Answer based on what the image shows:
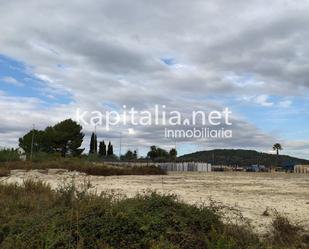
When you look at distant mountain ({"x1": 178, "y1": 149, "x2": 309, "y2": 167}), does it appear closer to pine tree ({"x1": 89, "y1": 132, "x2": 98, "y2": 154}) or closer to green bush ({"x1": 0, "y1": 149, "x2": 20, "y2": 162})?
pine tree ({"x1": 89, "y1": 132, "x2": 98, "y2": 154})

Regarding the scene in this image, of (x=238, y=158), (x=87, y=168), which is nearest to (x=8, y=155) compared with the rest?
(x=87, y=168)

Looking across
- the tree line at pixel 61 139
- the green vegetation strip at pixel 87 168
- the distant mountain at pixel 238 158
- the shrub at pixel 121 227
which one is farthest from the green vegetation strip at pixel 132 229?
the distant mountain at pixel 238 158

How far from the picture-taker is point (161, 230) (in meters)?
7.17

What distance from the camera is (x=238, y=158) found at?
347ft

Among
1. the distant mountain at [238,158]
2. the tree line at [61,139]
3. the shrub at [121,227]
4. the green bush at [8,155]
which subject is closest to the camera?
the shrub at [121,227]

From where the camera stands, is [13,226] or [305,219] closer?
[13,226]

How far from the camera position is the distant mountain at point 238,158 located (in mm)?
99812

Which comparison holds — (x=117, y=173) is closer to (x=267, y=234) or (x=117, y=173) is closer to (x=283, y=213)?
(x=283, y=213)

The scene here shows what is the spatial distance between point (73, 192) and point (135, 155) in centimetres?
8963

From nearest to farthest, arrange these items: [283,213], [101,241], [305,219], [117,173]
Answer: [101,241]
[305,219]
[283,213]
[117,173]

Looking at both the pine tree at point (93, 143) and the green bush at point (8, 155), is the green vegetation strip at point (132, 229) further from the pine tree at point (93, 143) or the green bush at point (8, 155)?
the pine tree at point (93, 143)

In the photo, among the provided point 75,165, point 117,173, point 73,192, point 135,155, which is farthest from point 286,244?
point 135,155

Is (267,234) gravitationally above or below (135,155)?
below

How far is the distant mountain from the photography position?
327ft
